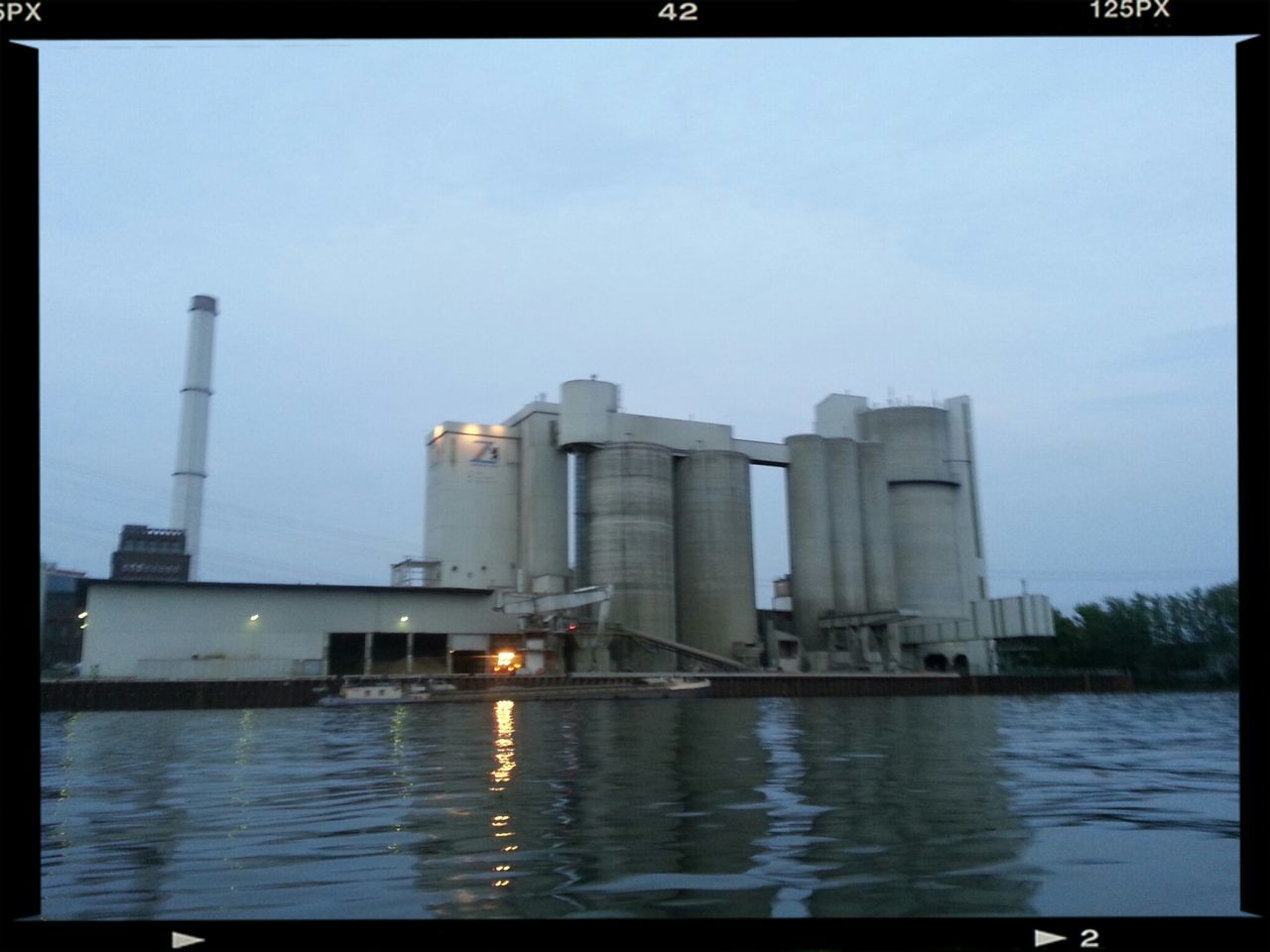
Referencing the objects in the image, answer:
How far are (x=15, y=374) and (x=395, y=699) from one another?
51991 mm

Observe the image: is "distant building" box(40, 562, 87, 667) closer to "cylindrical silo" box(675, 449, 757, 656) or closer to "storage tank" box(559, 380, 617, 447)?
"storage tank" box(559, 380, 617, 447)

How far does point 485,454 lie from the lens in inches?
2635

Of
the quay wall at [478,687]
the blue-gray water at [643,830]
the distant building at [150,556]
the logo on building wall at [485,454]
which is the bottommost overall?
the quay wall at [478,687]

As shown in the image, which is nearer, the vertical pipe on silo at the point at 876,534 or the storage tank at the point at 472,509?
the storage tank at the point at 472,509

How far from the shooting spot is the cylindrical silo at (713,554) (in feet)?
220

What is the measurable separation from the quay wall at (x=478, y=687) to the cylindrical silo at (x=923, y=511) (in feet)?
21.7

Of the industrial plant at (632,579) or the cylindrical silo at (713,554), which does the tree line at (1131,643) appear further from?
the cylindrical silo at (713,554)

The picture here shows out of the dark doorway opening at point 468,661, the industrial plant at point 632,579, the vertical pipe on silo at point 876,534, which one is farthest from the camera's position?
the vertical pipe on silo at point 876,534

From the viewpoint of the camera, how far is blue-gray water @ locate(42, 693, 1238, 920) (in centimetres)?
659

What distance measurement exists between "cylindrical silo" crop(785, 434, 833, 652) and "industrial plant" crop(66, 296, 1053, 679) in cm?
15

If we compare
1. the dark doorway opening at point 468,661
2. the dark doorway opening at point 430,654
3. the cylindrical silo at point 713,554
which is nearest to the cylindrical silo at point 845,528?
the cylindrical silo at point 713,554

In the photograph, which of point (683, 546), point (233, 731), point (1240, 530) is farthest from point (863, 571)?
point (1240, 530)

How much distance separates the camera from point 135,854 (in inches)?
346

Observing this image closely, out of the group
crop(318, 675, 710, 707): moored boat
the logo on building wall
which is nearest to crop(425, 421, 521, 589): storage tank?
the logo on building wall
